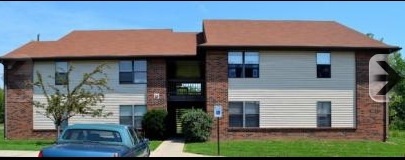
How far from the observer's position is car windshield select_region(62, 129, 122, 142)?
12109mm

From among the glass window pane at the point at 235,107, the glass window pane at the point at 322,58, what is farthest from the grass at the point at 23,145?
the glass window pane at the point at 322,58

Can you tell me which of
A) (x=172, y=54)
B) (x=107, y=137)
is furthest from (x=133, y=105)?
(x=107, y=137)

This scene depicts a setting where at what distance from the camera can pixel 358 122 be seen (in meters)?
29.3

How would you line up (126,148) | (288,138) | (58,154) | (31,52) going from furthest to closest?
1. (31,52)
2. (288,138)
3. (126,148)
4. (58,154)

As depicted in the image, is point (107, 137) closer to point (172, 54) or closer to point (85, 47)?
point (172, 54)

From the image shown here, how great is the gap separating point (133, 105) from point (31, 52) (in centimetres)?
626

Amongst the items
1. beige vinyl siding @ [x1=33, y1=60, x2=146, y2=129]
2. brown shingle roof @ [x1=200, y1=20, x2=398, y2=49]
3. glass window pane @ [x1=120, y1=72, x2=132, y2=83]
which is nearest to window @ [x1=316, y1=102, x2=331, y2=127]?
brown shingle roof @ [x1=200, y1=20, x2=398, y2=49]

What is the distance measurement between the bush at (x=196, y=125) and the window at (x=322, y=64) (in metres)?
6.18

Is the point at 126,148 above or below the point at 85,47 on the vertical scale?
below

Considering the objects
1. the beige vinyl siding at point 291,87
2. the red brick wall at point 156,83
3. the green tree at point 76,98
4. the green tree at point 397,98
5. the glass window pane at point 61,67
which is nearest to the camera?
the green tree at point 76,98

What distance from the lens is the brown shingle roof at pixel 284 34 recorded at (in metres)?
28.9

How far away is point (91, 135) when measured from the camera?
12156 mm

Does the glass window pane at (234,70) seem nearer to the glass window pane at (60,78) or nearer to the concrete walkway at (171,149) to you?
the concrete walkway at (171,149)

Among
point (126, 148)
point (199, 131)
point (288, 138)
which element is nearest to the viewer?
point (126, 148)
